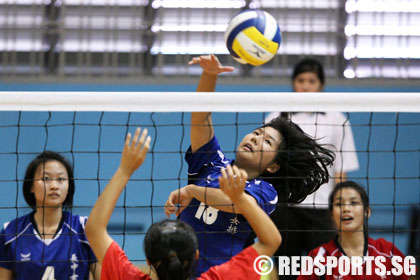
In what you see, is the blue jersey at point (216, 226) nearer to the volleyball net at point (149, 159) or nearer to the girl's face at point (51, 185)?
the girl's face at point (51, 185)

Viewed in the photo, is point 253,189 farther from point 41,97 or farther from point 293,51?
point 293,51

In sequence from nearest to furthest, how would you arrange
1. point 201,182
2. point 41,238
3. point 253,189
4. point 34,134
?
point 253,189
point 201,182
point 41,238
point 34,134

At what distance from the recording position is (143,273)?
242 cm

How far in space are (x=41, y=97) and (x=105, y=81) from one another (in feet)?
8.76

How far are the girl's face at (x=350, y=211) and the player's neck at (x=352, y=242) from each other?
38 millimetres

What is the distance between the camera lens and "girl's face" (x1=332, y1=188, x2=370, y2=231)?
3.69 m

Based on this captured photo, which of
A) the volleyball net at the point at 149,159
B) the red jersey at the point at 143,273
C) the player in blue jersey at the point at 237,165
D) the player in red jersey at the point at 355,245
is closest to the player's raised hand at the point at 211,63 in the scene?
the player in blue jersey at the point at 237,165

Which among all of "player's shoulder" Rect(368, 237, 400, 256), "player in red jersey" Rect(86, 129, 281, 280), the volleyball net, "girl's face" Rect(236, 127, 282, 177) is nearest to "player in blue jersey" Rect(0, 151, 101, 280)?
"player in red jersey" Rect(86, 129, 281, 280)

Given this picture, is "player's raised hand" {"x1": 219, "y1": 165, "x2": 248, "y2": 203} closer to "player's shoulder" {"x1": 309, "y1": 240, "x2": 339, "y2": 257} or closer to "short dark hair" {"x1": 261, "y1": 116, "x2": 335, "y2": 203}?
"short dark hair" {"x1": 261, "y1": 116, "x2": 335, "y2": 203}

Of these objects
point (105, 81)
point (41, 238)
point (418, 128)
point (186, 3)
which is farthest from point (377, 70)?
point (41, 238)

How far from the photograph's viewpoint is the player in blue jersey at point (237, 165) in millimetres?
2971

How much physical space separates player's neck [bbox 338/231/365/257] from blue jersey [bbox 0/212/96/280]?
53.2 inches

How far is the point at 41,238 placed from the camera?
11.3ft

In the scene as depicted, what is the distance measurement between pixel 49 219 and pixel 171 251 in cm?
145
